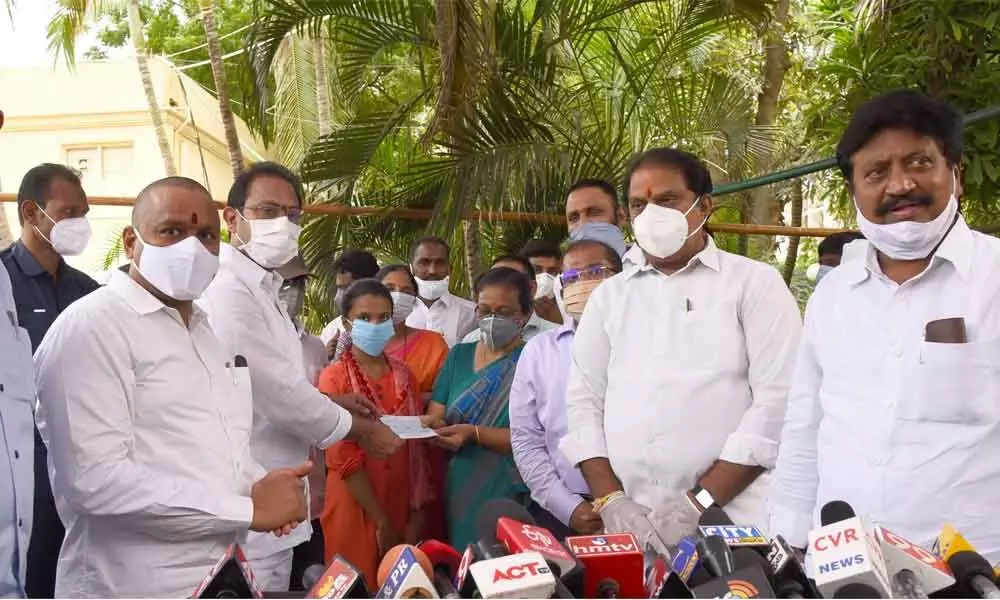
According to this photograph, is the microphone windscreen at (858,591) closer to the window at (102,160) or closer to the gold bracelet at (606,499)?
the gold bracelet at (606,499)

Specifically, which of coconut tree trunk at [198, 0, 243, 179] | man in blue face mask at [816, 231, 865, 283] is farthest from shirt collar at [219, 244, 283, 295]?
coconut tree trunk at [198, 0, 243, 179]

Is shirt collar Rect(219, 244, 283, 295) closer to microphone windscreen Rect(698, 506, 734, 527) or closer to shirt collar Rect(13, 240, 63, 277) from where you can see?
shirt collar Rect(13, 240, 63, 277)

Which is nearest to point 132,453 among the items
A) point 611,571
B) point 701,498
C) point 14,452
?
point 14,452

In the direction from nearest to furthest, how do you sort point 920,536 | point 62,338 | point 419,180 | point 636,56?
1. point 920,536
2. point 62,338
3. point 419,180
4. point 636,56

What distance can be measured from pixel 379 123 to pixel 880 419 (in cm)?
587

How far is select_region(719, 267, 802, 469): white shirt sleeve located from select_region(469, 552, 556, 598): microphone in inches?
59.3

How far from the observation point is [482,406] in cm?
455

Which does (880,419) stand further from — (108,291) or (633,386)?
(108,291)

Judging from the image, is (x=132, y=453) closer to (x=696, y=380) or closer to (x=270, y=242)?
(x=270, y=242)

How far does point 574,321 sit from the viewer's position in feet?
13.5

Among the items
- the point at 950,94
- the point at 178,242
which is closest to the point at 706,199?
the point at 178,242

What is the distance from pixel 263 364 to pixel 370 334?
1.02 meters

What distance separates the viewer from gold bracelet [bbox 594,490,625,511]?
3141 millimetres

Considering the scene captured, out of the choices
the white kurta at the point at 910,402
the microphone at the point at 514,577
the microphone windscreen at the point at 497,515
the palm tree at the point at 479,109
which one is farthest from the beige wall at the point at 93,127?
A: the microphone at the point at 514,577
